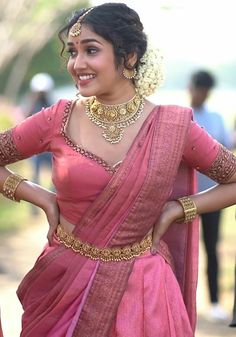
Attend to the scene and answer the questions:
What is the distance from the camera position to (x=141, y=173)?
3977 millimetres

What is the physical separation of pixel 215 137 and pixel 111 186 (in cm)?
345

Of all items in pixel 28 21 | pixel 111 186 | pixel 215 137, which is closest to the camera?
pixel 111 186

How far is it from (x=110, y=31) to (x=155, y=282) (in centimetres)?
102

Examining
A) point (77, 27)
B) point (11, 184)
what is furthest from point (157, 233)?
point (77, 27)

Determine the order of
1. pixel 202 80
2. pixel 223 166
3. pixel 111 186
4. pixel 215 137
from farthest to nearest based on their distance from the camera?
pixel 202 80, pixel 215 137, pixel 223 166, pixel 111 186

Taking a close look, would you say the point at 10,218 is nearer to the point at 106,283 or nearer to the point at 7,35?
the point at 7,35

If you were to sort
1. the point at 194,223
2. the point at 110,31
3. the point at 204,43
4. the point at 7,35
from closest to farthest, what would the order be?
the point at 110,31, the point at 194,223, the point at 7,35, the point at 204,43

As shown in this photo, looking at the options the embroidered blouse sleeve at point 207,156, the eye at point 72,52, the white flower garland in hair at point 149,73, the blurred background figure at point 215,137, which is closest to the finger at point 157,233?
the embroidered blouse sleeve at point 207,156

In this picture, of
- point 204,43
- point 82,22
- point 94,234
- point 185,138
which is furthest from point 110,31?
point 204,43

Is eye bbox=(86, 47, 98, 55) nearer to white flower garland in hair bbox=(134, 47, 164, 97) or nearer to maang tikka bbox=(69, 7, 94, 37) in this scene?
maang tikka bbox=(69, 7, 94, 37)

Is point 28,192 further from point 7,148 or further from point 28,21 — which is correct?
point 28,21

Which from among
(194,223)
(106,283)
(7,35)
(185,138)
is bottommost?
(106,283)

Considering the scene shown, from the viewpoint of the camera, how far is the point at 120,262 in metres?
4.09

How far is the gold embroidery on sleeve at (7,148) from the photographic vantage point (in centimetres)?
418
